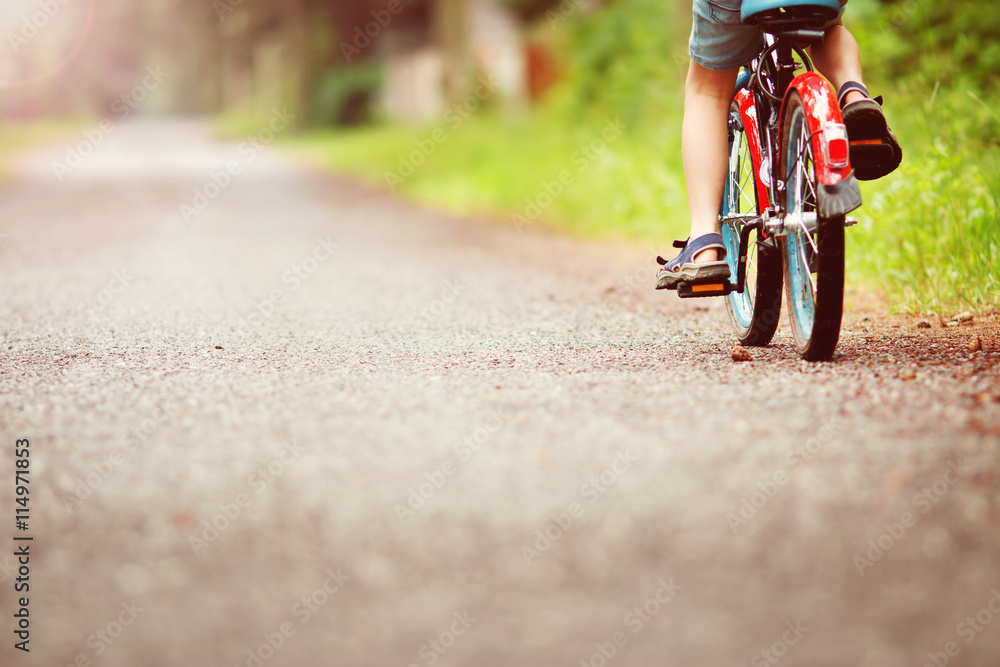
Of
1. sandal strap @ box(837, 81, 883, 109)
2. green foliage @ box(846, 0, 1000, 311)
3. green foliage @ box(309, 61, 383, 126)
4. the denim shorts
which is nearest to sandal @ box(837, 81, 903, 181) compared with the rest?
sandal strap @ box(837, 81, 883, 109)

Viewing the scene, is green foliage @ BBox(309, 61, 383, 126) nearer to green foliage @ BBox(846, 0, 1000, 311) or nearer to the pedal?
green foliage @ BBox(846, 0, 1000, 311)

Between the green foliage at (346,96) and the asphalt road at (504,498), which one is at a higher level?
the green foliage at (346,96)

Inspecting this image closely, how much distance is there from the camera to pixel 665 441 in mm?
2094

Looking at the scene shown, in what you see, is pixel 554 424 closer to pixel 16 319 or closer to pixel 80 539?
pixel 80 539

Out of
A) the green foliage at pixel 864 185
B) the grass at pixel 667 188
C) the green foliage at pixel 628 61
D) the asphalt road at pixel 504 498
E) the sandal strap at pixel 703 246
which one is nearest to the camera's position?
the asphalt road at pixel 504 498

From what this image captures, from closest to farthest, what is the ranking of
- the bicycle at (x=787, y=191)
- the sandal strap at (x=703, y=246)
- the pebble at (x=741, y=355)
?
1. the bicycle at (x=787, y=191)
2. the pebble at (x=741, y=355)
3. the sandal strap at (x=703, y=246)

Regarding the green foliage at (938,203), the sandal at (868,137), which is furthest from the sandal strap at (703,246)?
the green foliage at (938,203)

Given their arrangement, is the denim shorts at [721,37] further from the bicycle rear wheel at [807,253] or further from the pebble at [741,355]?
the pebble at [741,355]

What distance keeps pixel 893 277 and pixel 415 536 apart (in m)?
3.17

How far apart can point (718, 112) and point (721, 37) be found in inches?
9.7

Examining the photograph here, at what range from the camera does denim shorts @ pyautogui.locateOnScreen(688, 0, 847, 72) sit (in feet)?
9.80

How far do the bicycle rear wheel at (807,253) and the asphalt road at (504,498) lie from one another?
0.11 metres

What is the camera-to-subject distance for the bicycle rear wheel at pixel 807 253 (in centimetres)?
259

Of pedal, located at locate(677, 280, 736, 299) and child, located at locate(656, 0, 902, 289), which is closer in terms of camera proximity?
child, located at locate(656, 0, 902, 289)
